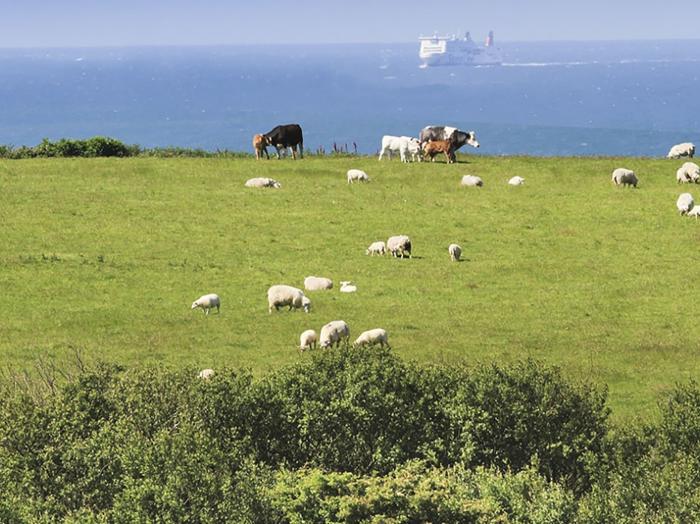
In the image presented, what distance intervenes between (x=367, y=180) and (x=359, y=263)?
1619 cm

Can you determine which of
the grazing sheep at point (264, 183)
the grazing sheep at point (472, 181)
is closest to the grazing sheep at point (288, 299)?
the grazing sheep at point (264, 183)

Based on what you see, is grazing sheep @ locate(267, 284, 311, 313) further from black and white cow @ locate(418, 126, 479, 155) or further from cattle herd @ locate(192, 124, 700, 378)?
black and white cow @ locate(418, 126, 479, 155)

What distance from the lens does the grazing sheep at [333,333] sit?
33.2m

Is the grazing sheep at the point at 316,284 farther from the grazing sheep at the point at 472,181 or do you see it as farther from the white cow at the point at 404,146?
the white cow at the point at 404,146

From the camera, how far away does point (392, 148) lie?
215 feet

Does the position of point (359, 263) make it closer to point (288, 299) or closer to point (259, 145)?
point (288, 299)

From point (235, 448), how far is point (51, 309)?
16.9 metres

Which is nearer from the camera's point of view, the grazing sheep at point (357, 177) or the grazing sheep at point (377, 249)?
the grazing sheep at point (377, 249)

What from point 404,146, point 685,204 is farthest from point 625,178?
point 404,146

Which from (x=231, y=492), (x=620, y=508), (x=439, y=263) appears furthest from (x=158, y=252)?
(x=620, y=508)

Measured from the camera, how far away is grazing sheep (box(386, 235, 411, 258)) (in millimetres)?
44438

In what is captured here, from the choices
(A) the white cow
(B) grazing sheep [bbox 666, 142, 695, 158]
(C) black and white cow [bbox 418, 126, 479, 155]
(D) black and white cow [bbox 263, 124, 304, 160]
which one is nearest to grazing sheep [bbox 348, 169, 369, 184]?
(A) the white cow

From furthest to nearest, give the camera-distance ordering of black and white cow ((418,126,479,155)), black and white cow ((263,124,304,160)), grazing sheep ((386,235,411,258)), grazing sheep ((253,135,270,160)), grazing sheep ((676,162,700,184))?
black and white cow ((418,126,479,155)) < black and white cow ((263,124,304,160)) < grazing sheep ((253,135,270,160)) < grazing sheep ((676,162,700,184)) < grazing sheep ((386,235,411,258))

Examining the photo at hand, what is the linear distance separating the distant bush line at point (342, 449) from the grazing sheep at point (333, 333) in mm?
6079
